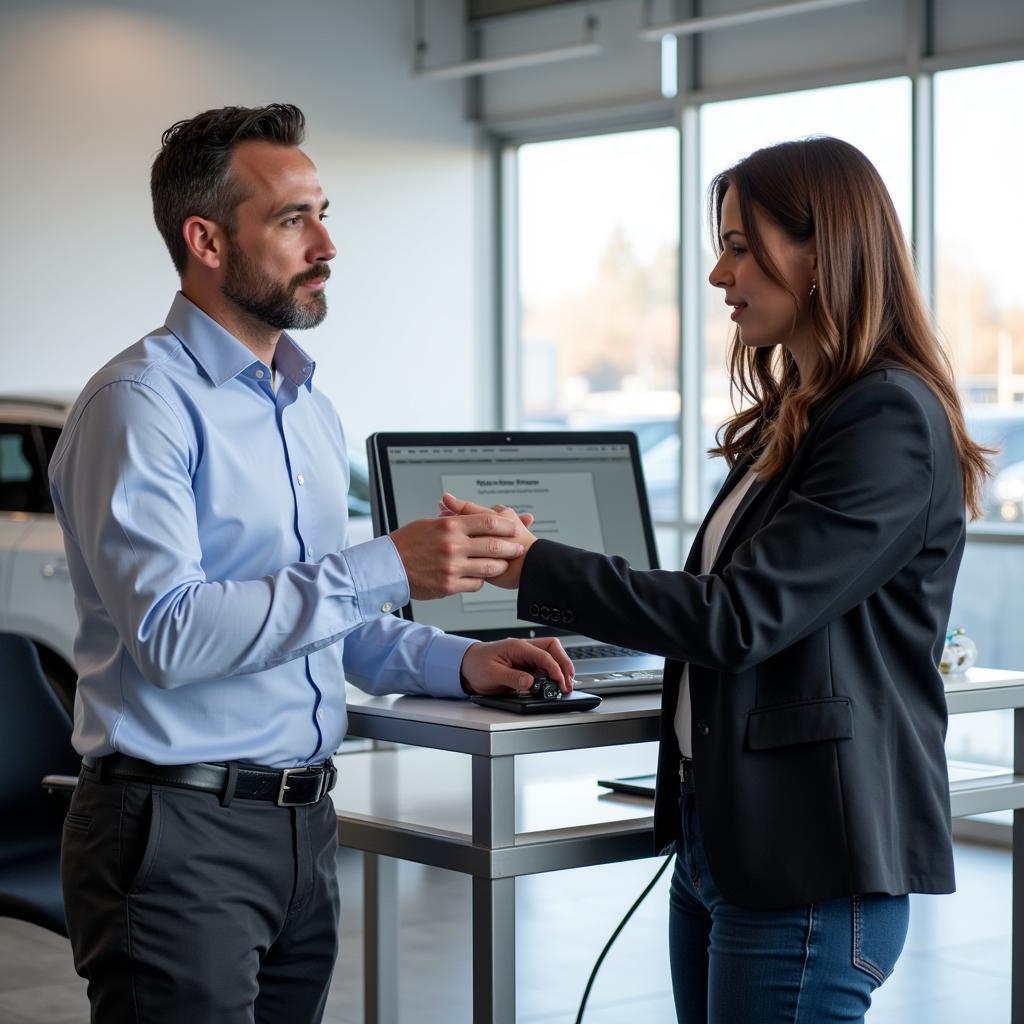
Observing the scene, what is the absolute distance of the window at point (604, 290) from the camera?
23.5 feet

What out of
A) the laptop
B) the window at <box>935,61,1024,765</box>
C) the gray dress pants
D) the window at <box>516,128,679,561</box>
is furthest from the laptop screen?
the window at <box>516,128,679,561</box>

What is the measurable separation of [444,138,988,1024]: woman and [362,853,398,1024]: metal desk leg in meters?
0.97

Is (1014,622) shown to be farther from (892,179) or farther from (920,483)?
(920,483)

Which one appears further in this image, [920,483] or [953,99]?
[953,99]

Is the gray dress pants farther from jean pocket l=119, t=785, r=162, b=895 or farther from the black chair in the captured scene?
the black chair

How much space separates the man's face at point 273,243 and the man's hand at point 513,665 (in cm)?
53


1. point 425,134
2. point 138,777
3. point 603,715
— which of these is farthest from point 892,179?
point 138,777

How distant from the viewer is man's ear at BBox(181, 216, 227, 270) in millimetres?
1980

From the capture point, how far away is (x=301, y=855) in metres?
1.94

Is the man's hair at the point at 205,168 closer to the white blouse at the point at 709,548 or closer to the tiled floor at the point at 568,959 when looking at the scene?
the white blouse at the point at 709,548

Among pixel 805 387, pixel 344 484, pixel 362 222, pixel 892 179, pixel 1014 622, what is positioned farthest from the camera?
pixel 362 222

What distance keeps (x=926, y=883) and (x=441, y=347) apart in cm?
608

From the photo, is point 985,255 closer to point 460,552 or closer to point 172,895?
point 460,552

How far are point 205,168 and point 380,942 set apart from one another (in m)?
1.43
